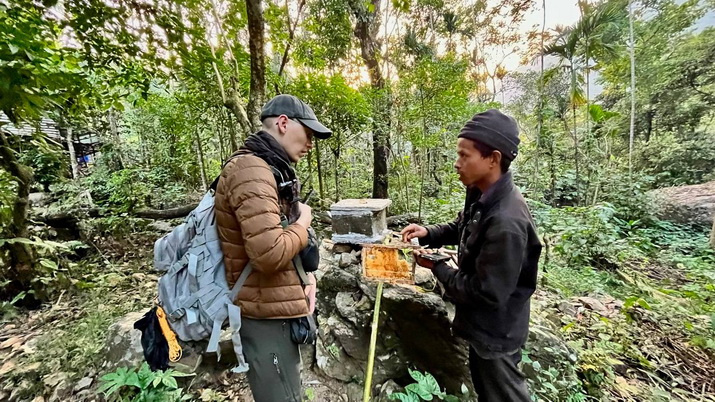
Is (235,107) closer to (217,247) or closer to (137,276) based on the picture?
(217,247)

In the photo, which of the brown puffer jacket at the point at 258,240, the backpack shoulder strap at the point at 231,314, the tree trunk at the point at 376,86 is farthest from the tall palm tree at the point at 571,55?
the backpack shoulder strap at the point at 231,314

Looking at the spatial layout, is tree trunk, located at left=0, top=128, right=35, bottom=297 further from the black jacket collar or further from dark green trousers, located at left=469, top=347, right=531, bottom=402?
dark green trousers, located at left=469, top=347, right=531, bottom=402

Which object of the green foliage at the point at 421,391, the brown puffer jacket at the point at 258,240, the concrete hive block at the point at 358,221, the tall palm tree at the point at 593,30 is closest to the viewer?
the brown puffer jacket at the point at 258,240

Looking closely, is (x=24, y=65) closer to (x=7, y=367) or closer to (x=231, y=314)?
(x=231, y=314)

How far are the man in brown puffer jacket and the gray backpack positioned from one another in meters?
0.05

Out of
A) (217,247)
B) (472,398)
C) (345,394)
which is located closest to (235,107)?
(217,247)

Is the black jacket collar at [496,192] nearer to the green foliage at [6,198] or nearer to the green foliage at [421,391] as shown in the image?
the green foliage at [421,391]

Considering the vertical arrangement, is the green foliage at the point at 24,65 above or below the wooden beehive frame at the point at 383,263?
above

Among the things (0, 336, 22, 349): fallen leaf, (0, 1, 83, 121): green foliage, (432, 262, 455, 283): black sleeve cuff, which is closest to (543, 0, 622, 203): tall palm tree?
(432, 262, 455, 283): black sleeve cuff

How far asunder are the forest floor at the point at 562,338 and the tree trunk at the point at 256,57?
2.68 metres

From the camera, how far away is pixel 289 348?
5.10ft

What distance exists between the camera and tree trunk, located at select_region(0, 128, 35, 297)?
3.10m

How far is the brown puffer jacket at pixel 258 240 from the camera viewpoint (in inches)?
50.7

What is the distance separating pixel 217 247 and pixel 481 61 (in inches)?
673
